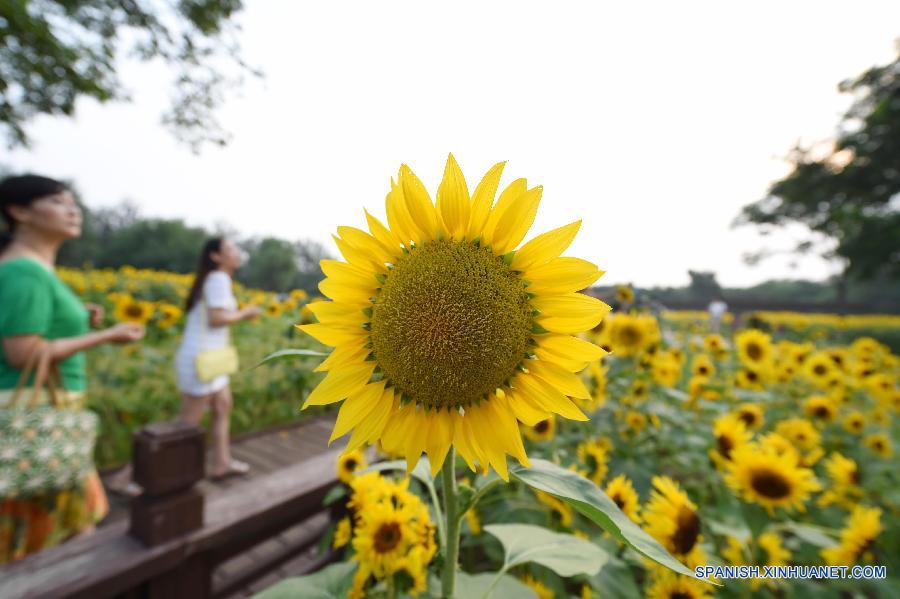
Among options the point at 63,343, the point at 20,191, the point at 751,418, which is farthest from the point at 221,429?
the point at 751,418

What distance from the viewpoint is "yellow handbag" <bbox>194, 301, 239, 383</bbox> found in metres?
3.11

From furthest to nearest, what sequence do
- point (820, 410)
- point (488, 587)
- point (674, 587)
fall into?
1. point (820, 410)
2. point (674, 587)
3. point (488, 587)

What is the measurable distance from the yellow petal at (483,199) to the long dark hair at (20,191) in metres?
2.55

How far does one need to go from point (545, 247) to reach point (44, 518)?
2576 mm

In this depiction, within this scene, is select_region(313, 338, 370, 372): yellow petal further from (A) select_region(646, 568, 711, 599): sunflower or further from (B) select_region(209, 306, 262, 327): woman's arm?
(B) select_region(209, 306, 262, 327): woman's arm

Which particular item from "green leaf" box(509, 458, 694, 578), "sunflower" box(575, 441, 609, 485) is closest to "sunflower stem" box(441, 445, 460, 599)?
"green leaf" box(509, 458, 694, 578)

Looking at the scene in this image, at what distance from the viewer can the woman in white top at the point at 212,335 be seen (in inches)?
130

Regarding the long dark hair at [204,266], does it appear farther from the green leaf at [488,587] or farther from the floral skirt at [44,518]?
the green leaf at [488,587]

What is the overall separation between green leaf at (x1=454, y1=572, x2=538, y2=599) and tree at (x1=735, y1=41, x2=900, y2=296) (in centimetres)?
1956

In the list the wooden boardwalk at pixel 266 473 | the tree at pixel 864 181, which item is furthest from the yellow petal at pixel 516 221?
the tree at pixel 864 181

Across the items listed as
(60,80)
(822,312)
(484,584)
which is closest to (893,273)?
(822,312)

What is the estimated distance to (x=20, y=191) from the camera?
213 cm

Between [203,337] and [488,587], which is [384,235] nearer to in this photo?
[488,587]

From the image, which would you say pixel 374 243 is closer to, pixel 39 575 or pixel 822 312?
pixel 39 575
